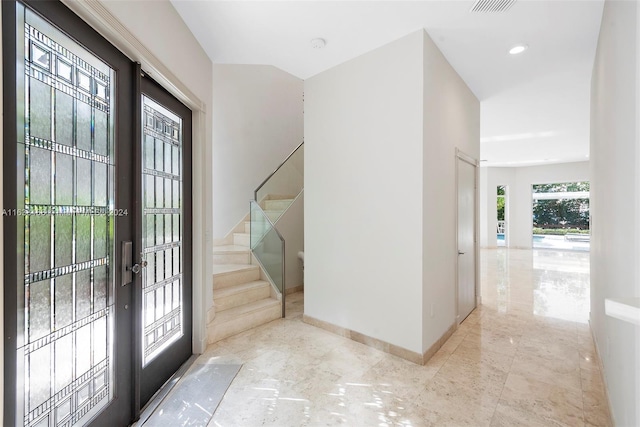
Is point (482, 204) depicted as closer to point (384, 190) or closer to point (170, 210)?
point (384, 190)

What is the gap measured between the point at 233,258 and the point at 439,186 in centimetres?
304

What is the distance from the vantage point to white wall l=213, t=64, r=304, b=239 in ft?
18.5

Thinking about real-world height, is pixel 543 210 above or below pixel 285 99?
below

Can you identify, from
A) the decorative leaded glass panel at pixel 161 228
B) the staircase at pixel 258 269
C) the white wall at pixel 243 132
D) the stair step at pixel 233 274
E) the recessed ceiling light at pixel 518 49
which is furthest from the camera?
the white wall at pixel 243 132

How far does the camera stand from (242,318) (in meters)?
3.35

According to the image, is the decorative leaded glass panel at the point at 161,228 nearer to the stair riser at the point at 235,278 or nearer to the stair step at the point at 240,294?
the stair step at the point at 240,294

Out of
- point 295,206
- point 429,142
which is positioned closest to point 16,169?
point 429,142

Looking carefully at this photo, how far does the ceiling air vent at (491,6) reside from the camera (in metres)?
2.27

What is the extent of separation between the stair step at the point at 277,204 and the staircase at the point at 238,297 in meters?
0.98

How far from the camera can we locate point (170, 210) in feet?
8.23

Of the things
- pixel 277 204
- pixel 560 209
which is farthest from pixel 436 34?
pixel 560 209

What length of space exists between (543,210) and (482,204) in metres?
3.09

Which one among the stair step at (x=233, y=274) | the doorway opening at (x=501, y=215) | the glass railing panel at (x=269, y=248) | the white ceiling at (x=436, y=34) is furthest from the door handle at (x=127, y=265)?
the doorway opening at (x=501, y=215)

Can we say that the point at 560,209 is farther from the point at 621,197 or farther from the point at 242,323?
the point at 242,323
